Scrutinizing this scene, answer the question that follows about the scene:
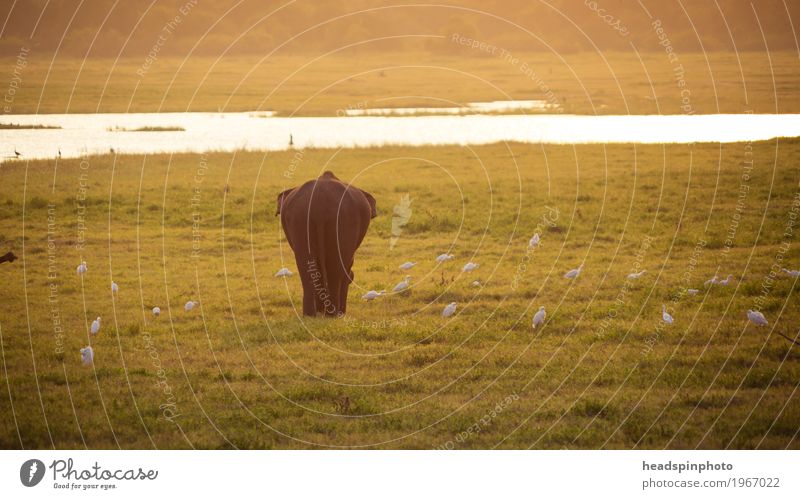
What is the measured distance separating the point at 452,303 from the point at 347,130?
3481 cm

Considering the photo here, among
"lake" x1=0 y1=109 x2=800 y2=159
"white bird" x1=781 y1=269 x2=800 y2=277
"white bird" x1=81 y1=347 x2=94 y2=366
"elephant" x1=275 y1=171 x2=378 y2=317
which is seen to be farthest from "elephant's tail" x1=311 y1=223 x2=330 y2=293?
Answer: "lake" x1=0 y1=109 x2=800 y2=159

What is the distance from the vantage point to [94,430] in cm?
970

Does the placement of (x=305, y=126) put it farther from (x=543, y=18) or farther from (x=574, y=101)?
(x=543, y=18)

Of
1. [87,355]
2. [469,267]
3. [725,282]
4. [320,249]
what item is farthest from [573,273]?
[87,355]

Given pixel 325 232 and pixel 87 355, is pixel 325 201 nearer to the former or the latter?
pixel 325 232

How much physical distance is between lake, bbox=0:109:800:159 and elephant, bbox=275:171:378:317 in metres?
23.0

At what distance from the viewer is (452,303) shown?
13930 mm

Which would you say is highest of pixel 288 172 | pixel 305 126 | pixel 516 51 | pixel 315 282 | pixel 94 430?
pixel 516 51

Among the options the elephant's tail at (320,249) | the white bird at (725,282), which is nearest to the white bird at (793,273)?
the white bird at (725,282)

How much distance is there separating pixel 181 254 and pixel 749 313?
1197cm

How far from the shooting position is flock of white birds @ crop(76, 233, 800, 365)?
12.8m

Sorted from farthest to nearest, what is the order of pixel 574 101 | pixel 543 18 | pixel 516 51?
pixel 516 51, pixel 543 18, pixel 574 101

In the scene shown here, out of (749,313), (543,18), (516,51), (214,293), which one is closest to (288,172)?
(214,293)

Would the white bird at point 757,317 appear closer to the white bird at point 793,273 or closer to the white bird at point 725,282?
the white bird at point 725,282
